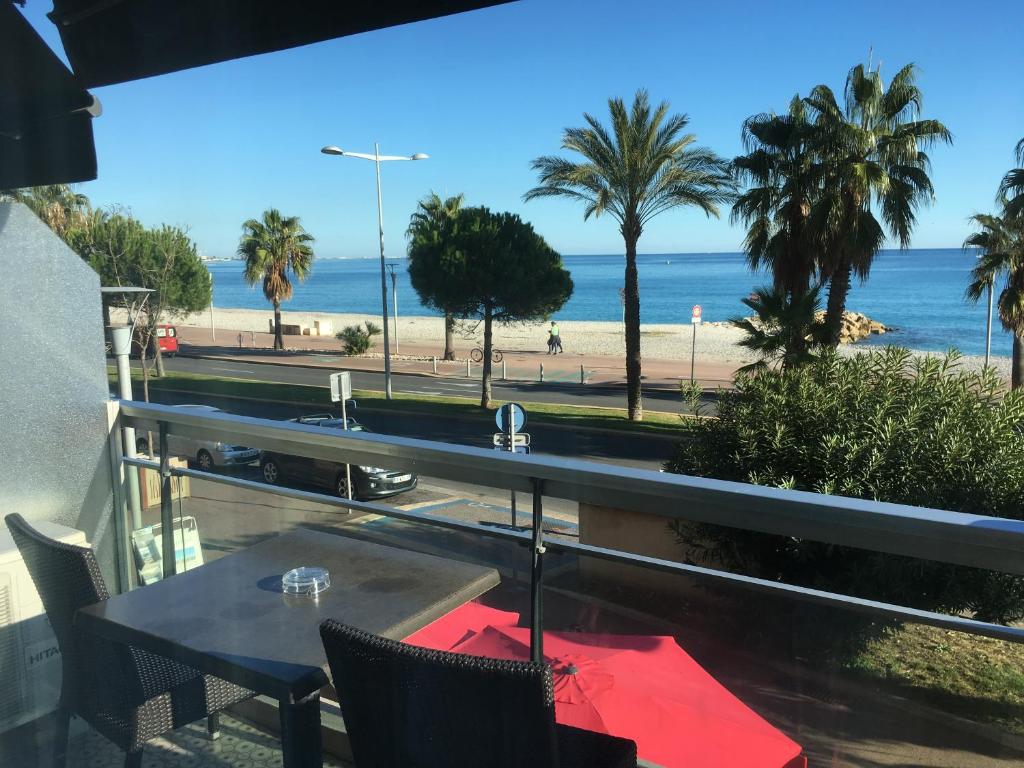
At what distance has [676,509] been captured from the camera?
1.63m

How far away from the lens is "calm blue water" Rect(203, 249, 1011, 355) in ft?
215

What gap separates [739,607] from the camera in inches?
74.2

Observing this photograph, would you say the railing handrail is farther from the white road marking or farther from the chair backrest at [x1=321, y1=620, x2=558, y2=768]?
the white road marking

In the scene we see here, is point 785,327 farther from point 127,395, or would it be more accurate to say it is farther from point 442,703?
point 442,703

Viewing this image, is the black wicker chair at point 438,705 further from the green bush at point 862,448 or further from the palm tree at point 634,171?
the palm tree at point 634,171

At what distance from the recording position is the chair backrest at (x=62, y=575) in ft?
5.56

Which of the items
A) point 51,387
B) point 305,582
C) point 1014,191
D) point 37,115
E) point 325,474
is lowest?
point 325,474

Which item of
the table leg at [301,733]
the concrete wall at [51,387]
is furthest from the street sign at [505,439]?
the table leg at [301,733]

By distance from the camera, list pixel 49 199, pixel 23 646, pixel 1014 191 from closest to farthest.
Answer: pixel 23 646 < pixel 49 199 < pixel 1014 191

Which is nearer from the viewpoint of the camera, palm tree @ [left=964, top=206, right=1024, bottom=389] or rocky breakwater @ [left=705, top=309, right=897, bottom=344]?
palm tree @ [left=964, top=206, right=1024, bottom=389]

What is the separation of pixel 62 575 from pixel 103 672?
0.81 ft

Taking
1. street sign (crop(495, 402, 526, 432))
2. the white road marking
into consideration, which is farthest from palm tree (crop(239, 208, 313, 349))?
street sign (crop(495, 402, 526, 432))

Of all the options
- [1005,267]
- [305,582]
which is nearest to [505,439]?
[305,582]

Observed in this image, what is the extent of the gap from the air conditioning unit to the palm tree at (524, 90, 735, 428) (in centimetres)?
2178
